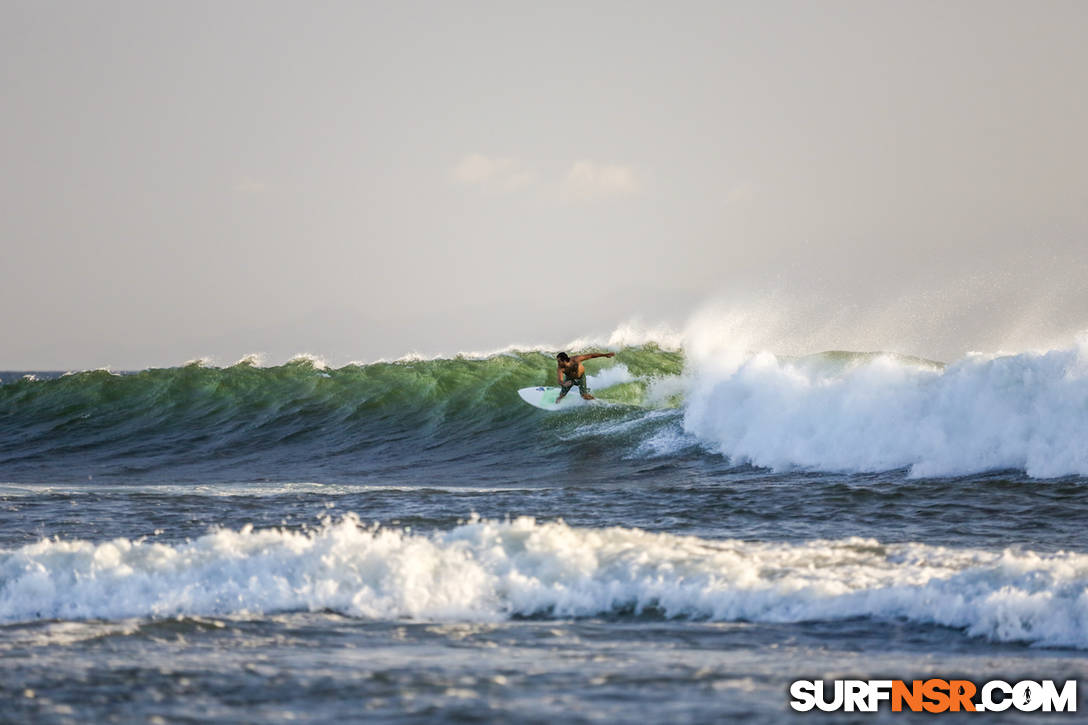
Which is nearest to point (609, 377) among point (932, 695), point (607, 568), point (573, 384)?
point (573, 384)

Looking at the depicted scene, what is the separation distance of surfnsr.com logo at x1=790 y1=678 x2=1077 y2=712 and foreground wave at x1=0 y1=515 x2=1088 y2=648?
49.2 inches

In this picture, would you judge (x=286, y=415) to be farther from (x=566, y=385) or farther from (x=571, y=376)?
(x=571, y=376)

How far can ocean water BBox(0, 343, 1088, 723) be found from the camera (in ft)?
19.0

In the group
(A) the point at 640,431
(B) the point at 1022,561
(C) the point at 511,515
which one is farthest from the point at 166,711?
(A) the point at 640,431

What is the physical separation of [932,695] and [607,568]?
3.17 meters

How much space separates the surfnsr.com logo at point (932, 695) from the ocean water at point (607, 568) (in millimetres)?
167

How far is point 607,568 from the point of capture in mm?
8320

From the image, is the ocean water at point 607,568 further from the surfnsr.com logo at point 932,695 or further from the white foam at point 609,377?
the white foam at point 609,377

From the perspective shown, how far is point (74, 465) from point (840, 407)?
619 inches

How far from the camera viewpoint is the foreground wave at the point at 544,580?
736 cm

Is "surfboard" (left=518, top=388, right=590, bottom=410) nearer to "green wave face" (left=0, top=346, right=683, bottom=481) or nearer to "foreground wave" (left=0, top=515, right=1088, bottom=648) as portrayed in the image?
"green wave face" (left=0, top=346, right=683, bottom=481)

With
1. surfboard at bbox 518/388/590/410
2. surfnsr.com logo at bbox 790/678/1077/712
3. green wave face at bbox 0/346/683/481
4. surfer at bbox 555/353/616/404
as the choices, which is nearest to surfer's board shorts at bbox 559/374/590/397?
surfer at bbox 555/353/616/404

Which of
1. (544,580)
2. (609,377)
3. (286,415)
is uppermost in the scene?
(609,377)

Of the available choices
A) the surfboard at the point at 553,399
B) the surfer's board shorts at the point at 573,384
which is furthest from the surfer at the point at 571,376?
the surfboard at the point at 553,399
